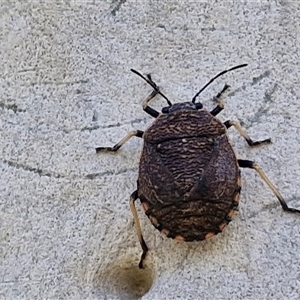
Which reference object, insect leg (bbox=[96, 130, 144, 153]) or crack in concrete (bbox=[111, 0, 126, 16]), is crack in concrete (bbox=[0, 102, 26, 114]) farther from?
crack in concrete (bbox=[111, 0, 126, 16])

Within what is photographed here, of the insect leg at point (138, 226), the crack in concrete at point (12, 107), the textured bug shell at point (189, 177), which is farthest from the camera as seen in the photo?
the crack in concrete at point (12, 107)

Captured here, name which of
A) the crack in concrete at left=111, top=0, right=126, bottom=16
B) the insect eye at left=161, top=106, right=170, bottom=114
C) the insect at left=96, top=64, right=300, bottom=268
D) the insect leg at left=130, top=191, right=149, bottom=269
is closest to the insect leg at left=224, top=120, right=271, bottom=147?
the insect at left=96, top=64, right=300, bottom=268

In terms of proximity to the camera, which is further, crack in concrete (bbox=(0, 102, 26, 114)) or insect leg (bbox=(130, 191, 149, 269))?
crack in concrete (bbox=(0, 102, 26, 114))

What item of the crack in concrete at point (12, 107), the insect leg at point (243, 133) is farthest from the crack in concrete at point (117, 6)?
the insect leg at point (243, 133)

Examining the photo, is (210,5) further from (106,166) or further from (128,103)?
(106,166)

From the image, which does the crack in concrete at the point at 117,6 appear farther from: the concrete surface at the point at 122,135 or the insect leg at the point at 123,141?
the insect leg at the point at 123,141

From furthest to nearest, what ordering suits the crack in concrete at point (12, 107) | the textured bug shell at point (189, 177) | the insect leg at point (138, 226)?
the crack in concrete at point (12, 107), the insect leg at point (138, 226), the textured bug shell at point (189, 177)

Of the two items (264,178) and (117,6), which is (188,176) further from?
(117,6)

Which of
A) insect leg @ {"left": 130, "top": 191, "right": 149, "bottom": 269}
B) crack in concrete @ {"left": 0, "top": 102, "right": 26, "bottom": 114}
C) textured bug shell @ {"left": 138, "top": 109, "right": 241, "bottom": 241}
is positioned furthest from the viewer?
crack in concrete @ {"left": 0, "top": 102, "right": 26, "bottom": 114}
